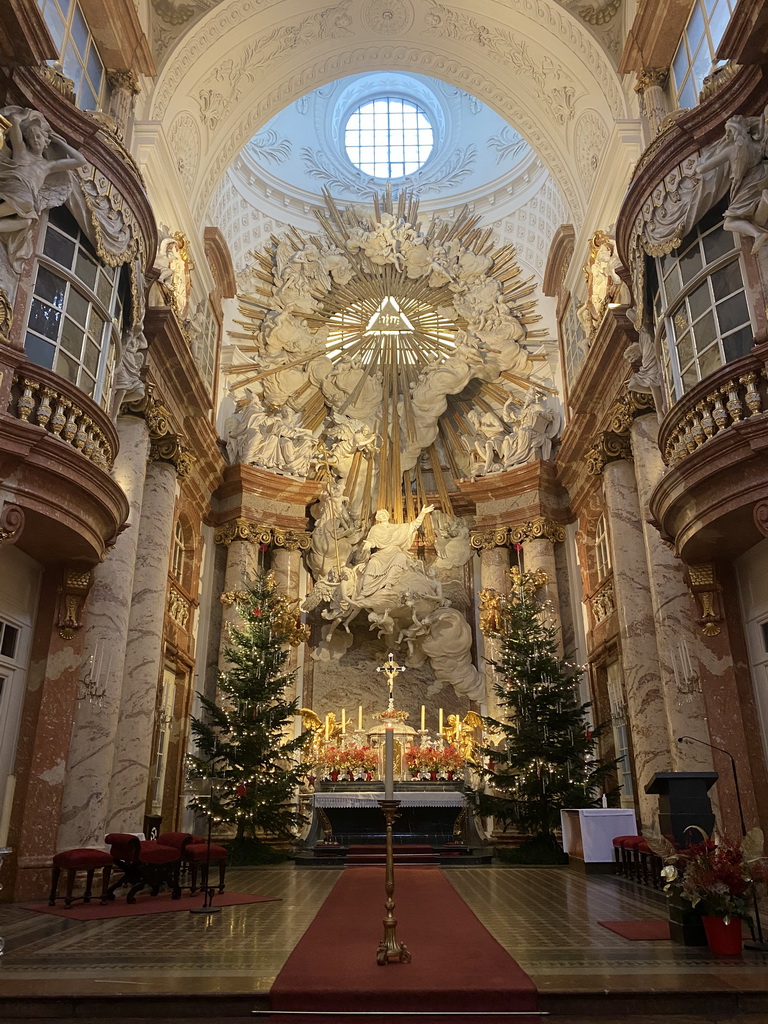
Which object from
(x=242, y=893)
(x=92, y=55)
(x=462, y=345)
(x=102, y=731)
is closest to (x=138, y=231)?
(x=92, y=55)

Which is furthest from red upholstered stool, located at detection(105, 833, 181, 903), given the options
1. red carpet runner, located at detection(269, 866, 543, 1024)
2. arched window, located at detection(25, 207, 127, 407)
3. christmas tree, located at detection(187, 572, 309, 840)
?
arched window, located at detection(25, 207, 127, 407)

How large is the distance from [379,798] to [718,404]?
32.0 ft

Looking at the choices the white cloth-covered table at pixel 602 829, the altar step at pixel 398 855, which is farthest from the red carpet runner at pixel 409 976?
the altar step at pixel 398 855

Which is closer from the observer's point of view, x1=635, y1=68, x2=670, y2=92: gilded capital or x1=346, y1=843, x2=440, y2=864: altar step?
x1=635, y1=68, x2=670, y2=92: gilded capital

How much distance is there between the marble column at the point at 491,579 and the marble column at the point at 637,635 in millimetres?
5116

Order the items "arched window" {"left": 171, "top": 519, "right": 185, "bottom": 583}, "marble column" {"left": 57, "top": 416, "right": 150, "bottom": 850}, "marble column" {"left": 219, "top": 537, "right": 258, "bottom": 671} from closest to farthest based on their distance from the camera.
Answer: "marble column" {"left": 57, "top": 416, "right": 150, "bottom": 850} → "arched window" {"left": 171, "top": 519, "right": 185, "bottom": 583} → "marble column" {"left": 219, "top": 537, "right": 258, "bottom": 671}

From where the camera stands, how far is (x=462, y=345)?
20219mm

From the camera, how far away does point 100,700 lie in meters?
11.0

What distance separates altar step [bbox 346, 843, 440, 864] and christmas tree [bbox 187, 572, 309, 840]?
112cm

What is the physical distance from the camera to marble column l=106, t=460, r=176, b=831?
1180 centimetres

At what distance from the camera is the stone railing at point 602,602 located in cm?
1494

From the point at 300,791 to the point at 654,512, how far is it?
32.8 feet

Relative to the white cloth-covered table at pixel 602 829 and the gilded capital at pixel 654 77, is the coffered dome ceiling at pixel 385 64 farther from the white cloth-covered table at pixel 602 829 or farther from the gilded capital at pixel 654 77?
the white cloth-covered table at pixel 602 829

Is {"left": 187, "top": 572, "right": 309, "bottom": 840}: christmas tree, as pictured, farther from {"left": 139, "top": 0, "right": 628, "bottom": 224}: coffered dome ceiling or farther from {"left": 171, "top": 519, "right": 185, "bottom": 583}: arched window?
{"left": 139, "top": 0, "right": 628, "bottom": 224}: coffered dome ceiling
